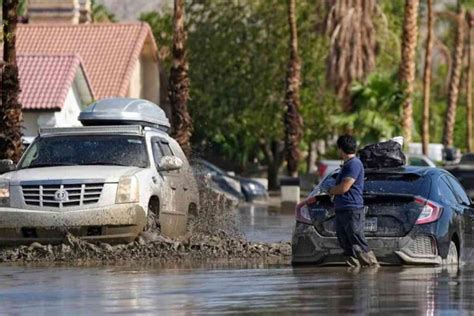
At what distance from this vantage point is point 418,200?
57.0ft

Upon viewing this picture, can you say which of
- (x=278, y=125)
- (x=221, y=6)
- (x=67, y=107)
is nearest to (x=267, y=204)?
(x=67, y=107)

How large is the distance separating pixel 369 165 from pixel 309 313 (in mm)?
6250

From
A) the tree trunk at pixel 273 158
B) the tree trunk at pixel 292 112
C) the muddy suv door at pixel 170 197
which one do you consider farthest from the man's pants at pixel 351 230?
the tree trunk at pixel 273 158

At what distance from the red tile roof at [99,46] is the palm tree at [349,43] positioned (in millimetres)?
11464

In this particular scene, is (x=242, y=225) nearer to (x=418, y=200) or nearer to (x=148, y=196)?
(x=148, y=196)

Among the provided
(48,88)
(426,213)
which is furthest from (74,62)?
(426,213)

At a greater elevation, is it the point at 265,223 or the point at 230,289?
the point at 265,223

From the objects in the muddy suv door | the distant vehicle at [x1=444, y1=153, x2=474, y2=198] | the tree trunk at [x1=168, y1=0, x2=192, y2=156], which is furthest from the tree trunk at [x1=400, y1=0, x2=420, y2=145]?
the muddy suv door

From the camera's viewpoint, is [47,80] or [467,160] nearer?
[467,160]

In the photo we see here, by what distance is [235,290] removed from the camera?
1504 cm

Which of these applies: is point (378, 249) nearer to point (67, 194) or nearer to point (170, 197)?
point (67, 194)

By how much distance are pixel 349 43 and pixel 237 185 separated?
64.2 ft

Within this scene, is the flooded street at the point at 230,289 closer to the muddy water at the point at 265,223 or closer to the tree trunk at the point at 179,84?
the muddy water at the point at 265,223

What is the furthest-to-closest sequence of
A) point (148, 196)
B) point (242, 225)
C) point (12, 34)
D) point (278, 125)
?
point (278, 125) → point (242, 225) → point (12, 34) → point (148, 196)
